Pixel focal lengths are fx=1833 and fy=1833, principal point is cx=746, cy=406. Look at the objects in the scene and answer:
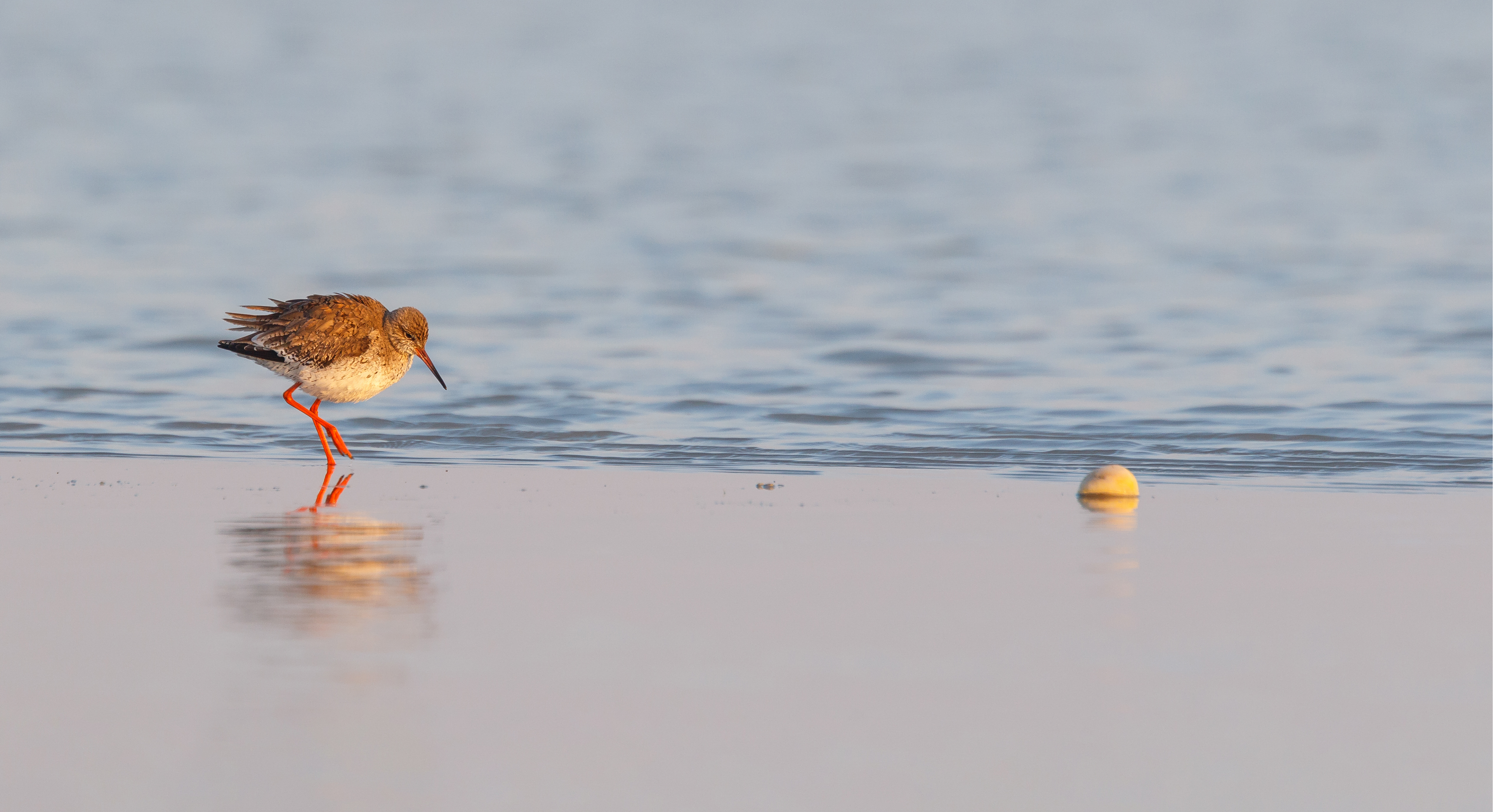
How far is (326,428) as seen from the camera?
10789 millimetres

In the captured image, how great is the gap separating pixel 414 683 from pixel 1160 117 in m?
27.4

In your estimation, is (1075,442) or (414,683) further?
(1075,442)

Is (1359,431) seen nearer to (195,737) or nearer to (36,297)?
(195,737)

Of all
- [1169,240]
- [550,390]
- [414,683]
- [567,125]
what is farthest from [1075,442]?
[567,125]

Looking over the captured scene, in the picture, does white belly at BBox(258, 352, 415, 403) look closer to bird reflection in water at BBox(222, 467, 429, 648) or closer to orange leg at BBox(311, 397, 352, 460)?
orange leg at BBox(311, 397, 352, 460)

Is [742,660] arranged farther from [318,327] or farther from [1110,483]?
[318,327]

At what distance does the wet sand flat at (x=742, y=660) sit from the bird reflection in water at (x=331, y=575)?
0.08ft

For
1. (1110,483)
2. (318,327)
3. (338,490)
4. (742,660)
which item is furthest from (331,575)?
(318,327)

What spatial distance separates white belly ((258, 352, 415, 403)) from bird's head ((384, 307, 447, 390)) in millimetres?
85

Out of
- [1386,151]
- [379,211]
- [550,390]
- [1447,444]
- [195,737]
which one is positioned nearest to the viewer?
[195,737]

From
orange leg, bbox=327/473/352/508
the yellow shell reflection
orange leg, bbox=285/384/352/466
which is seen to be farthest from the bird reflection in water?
the yellow shell reflection

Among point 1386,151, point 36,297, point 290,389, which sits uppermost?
point 1386,151

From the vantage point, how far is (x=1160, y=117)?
99.6ft

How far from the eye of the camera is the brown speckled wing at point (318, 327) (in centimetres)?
1014
